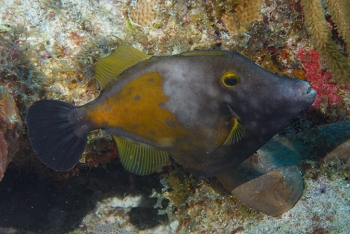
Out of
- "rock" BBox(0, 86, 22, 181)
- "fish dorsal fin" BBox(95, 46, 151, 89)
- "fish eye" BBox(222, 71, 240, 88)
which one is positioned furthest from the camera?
"rock" BBox(0, 86, 22, 181)

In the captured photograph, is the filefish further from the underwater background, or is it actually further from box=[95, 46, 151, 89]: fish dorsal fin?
the underwater background

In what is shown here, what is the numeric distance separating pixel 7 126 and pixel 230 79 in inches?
96.4

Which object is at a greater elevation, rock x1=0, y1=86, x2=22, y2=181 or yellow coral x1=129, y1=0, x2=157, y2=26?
yellow coral x1=129, y1=0, x2=157, y2=26

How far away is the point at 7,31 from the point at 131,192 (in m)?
3.78

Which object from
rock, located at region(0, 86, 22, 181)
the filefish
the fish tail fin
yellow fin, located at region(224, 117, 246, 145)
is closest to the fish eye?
the filefish

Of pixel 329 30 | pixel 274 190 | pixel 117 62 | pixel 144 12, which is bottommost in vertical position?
pixel 274 190

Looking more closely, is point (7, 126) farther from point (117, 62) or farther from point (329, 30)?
point (329, 30)

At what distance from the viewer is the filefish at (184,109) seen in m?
2.24

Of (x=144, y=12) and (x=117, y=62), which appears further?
(x=144, y=12)

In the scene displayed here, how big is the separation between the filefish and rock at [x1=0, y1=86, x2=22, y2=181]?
740mm

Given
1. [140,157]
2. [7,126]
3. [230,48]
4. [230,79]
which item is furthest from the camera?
[230,48]

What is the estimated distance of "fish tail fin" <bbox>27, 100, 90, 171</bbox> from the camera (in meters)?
2.54

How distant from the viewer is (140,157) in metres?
2.66

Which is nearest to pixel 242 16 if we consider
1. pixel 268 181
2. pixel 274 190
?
pixel 268 181
